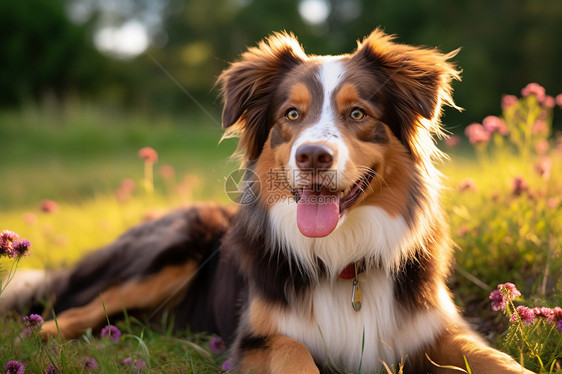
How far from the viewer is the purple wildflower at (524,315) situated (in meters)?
2.50

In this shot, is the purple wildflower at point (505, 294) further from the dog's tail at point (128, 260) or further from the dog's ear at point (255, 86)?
the dog's tail at point (128, 260)

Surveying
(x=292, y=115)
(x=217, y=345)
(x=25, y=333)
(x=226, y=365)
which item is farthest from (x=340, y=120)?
(x=25, y=333)

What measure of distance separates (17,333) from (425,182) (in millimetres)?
2686

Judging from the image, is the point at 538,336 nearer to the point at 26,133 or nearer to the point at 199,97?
the point at 26,133

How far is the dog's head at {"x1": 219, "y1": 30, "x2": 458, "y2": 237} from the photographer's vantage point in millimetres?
2850

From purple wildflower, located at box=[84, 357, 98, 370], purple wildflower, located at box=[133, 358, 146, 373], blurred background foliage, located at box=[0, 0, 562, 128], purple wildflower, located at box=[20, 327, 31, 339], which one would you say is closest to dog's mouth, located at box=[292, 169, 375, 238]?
purple wildflower, located at box=[133, 358, 146, 373]

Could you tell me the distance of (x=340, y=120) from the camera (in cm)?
305

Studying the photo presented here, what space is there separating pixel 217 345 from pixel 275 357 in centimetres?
98

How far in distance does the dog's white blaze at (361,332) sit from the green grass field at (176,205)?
477mm

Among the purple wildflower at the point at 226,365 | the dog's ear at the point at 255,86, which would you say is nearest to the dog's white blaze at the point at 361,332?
the purple wildflower at the point at 226,365

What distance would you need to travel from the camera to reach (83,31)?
24.2 meters

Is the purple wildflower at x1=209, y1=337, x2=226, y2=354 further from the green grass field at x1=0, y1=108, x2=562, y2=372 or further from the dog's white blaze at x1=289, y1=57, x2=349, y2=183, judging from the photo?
the dog's white blaze at x1=289, y1=57, x2=349, y2=183

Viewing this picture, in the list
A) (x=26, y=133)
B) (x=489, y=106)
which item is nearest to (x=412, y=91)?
(x=26, y=133)

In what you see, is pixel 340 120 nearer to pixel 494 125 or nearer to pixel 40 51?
pixel 494 125
